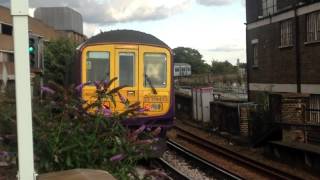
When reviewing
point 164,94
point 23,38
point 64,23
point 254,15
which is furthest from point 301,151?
point 64,23

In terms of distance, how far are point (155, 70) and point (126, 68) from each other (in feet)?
2.36

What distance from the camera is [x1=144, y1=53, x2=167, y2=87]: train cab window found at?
48.6 ft

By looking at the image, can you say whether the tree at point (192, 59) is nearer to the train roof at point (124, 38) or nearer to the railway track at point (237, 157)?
the railway track at point (237, 157)

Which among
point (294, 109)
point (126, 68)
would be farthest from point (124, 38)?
point (294, 109)

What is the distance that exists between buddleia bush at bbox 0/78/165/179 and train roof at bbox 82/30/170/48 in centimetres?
890

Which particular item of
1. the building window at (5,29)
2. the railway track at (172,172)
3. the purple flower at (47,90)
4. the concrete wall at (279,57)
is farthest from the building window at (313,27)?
the building window at (5,29)

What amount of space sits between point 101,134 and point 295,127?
12064 millimetres

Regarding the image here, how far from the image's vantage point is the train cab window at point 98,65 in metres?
14.6

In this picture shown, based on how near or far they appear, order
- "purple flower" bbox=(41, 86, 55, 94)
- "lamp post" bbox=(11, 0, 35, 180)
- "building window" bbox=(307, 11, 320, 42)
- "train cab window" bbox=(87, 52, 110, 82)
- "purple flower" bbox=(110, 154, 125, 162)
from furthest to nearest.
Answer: "building window" bbox=(307, 11, 320, 42), "train cab window" bbox=(87, 52, 110, 82), "purple flower" bbox=(41, 86, 55, 94), "purple flower" bbox=(110, 154, 125, 162), "lamp post" bbox=(11, 0, 35, 180)

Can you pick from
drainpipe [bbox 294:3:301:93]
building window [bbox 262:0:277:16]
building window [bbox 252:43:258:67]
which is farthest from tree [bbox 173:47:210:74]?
drainpipe [bbox 294:3:301:93]

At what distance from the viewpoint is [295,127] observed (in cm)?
1669

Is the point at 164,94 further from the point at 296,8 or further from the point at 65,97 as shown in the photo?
the point at 296,8

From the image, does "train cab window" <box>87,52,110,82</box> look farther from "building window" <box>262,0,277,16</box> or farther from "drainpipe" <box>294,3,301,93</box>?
"building window" <box>262,0,277,16</box>

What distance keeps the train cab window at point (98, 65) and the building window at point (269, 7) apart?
49.2ft
